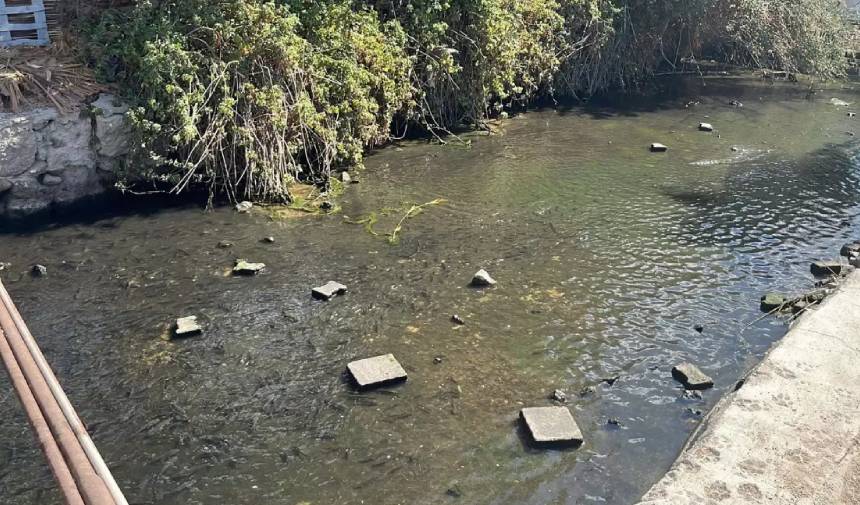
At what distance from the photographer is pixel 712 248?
7723 millimetres

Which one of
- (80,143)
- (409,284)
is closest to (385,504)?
(409,284)

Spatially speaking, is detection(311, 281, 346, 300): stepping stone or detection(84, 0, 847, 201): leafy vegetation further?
detection(84, 0, 847, 201): leafy vegetation

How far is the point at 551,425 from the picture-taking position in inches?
186

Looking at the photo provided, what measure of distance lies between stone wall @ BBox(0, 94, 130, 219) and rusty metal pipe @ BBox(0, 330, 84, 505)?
5.97 meters

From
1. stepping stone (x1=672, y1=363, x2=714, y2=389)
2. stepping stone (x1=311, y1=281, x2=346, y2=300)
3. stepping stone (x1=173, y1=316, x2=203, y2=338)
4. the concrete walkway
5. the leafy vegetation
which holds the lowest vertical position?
stepping stone (x1=173, y1=316, x2=203, y2=338)

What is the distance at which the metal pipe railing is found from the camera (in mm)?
2090

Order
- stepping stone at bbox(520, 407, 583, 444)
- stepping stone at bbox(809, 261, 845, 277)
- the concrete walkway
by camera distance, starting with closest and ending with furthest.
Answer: the concrete walkway < stepping stone at bbox(520, 407, 583, 444) < stepping stone at bbox(809, 261, 845, 277)

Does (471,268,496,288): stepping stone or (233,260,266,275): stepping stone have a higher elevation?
(471,268,496,288): stepping stone

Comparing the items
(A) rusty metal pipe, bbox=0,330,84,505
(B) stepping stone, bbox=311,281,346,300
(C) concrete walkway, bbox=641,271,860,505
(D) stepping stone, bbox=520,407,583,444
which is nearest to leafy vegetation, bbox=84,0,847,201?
(B) stepping stone, bbox=311,281,346,300

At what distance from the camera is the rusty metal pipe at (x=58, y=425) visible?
2.07m

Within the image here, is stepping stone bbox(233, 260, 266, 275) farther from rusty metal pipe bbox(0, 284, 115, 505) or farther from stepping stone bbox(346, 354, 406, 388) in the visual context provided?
rusty metal pipe bbox(0, 284, 115, 505)

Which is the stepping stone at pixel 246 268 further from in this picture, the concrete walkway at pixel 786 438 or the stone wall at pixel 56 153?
the concrete walkway at pixel 786 438

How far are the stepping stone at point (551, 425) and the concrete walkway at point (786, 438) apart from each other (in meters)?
0.71

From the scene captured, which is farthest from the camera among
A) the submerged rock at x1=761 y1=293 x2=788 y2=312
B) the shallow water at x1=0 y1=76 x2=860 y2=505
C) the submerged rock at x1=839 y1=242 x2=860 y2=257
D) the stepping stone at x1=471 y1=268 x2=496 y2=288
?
the submerged rock at x1=839 y1=242 x2=860 y2=257
